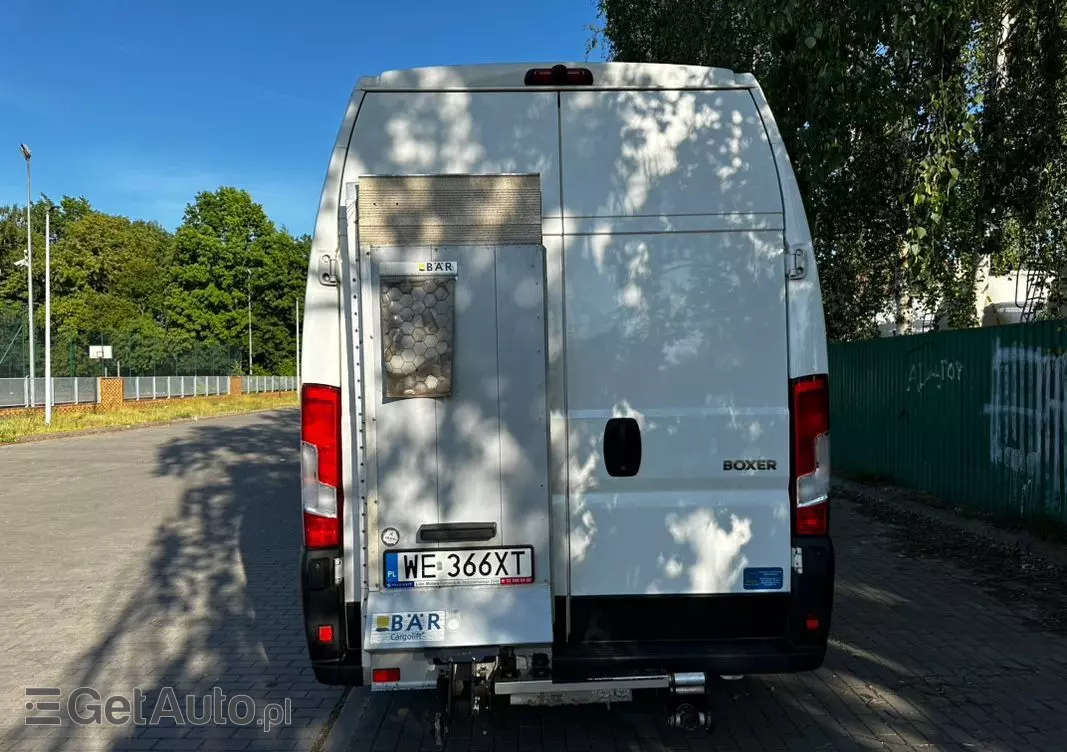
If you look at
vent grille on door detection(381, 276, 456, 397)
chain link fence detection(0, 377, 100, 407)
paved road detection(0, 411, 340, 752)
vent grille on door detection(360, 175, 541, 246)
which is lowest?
paved road detection(0, 411, 340, 752)

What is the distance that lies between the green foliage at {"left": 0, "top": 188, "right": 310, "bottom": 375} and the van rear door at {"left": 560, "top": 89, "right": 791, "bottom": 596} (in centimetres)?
5678

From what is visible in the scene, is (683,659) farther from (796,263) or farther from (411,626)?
(796,263)

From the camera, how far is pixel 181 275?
229ft

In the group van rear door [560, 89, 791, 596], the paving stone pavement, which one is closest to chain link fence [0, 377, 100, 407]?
the paving stone pavement

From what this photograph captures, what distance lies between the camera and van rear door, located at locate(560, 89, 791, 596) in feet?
11.2

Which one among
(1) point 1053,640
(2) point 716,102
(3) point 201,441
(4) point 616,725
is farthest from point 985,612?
(3) point 201,441

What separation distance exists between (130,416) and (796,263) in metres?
34.9

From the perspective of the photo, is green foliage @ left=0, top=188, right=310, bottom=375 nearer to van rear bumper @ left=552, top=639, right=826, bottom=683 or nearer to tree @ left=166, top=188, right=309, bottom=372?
tree @ left=166, top=188, right=309, bottom=372

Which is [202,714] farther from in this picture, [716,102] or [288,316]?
[288,316]

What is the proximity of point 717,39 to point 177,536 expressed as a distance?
29.6 feet

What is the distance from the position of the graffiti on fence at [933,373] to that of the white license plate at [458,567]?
7.45 metres

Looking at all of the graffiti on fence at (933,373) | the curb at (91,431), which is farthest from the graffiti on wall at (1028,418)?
the curb at (91,431)

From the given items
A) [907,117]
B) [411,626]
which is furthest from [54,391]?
[411,626]

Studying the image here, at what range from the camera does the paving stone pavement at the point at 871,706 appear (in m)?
3.95
